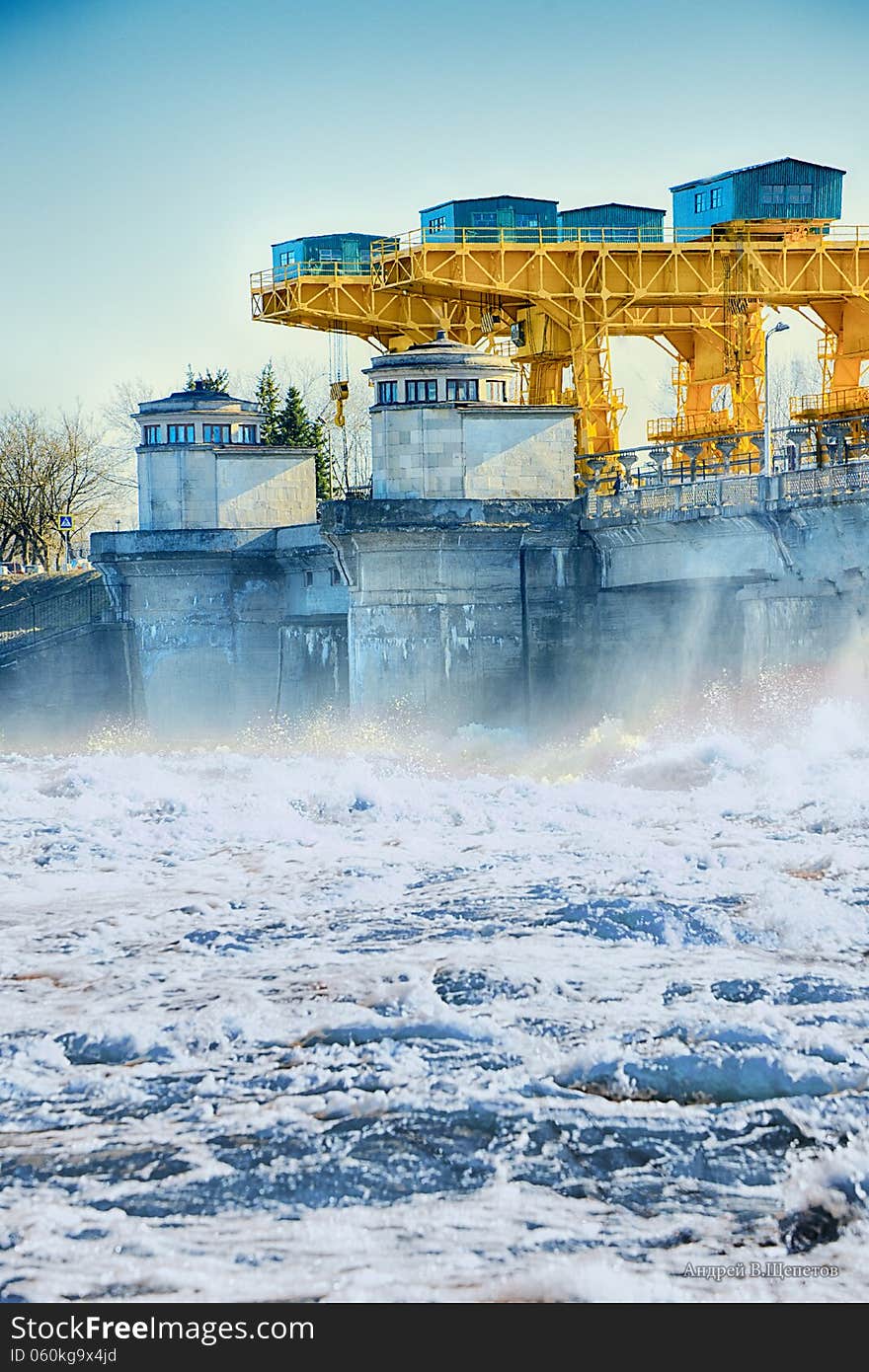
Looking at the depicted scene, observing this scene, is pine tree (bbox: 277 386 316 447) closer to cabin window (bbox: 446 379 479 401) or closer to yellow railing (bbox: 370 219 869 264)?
yellow railing (bbox: 370 219 869 264)

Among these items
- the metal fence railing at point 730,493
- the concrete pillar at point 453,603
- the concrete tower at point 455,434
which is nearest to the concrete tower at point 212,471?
the concrete tower at point 455,434

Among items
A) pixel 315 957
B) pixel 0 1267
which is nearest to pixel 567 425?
pixel 315 957

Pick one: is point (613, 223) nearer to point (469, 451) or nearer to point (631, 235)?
point (631, 235)

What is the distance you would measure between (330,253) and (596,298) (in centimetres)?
818

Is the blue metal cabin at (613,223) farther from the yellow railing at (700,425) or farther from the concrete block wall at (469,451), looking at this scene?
the concrete block wall at (469,451)

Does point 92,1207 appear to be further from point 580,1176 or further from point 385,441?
point 385,441

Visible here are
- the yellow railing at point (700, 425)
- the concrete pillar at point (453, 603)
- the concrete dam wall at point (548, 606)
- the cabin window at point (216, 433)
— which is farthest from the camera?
the yellow railing at point (700, 425)

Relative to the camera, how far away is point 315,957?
1608cm

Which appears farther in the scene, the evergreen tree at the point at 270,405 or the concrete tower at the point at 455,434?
the evergreen tree at the point at 270,405

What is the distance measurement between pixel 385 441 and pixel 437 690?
5.31m

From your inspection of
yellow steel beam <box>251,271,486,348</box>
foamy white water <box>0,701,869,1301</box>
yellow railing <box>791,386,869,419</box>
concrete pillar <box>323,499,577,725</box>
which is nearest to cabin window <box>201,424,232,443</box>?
yellow steel beam <box>251,271,486,348</box>

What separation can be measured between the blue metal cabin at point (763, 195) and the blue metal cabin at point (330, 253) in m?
8.85

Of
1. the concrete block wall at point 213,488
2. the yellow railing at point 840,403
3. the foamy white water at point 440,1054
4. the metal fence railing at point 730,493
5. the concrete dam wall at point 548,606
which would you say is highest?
the yellow railing at point 840,403

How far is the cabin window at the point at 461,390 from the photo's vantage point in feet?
109
